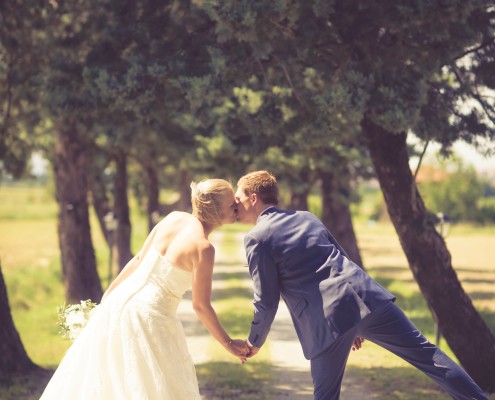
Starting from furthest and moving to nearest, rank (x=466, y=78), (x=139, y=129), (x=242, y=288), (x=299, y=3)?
(x=242, y=288), (x=139, y=129), (x=466, y=78), (x=299, y=3)

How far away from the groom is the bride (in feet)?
0.86

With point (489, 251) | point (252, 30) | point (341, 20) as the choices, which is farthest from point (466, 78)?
point (489, 251)

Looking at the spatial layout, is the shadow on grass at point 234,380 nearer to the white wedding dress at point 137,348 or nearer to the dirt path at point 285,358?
the dirt path at point 285,358

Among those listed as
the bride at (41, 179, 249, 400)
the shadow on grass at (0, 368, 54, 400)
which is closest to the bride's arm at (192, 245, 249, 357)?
the bride at (41, 179, 249, 400)

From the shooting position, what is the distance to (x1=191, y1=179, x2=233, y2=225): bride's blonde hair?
5.00 metres

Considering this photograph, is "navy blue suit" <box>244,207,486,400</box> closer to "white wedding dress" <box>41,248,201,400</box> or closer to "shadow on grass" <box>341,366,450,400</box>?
"white wedding dress" <box>41,248,201,400</box>

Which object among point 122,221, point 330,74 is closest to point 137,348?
point 330,74

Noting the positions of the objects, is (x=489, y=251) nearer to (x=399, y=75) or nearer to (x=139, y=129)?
(x=139, y=129)

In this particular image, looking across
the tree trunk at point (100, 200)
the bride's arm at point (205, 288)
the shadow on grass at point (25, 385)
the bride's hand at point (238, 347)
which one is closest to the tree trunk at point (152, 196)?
the tree trunk at point (100, 200)

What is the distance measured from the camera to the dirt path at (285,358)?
9.13 meters

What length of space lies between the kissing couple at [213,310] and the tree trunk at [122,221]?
57.7 feet

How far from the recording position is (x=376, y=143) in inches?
361

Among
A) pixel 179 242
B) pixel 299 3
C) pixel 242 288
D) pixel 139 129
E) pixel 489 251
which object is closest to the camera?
pixel 179 242

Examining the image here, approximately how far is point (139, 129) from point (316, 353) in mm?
13646
